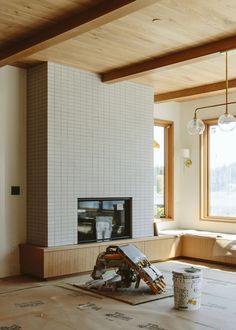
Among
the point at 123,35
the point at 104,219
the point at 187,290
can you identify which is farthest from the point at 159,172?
the point at 187,290

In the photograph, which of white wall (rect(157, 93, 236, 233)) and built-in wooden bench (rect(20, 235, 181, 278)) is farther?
white wall (rect(157, 93, 236, 233))

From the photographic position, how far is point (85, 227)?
620cm

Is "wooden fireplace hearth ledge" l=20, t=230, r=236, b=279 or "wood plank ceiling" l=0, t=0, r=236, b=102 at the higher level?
"wood plank ceiling" l=0, t=0, r=236, b=102

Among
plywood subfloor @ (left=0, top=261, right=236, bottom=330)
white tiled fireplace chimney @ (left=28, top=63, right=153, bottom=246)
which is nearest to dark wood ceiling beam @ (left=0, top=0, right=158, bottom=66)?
white tiled fireplace chimney @ (left=28, top=63, right=153, bottom=246)

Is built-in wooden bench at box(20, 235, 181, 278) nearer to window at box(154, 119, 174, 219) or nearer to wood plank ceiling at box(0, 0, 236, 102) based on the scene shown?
window at box(154, 119, 174, 219)

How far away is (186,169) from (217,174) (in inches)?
25.5

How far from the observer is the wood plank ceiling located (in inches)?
153

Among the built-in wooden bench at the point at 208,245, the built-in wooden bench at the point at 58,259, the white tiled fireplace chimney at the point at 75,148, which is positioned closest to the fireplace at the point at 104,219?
the white tiled fireplace chimney at the point at 75,148

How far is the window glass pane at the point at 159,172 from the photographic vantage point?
26.6 feet

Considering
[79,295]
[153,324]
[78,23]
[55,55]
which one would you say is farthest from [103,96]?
[153,324]

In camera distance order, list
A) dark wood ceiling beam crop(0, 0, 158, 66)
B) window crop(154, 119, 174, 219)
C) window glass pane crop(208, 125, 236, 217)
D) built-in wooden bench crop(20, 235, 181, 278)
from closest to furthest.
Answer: dark wood ceiling beam crop(0, 0, 158, 66) < built-in wooden bench crop(20, 235, 181, 278) < window glass pane crop(208, 125, 236, 217) < window crop(154, 119, 174, 219)

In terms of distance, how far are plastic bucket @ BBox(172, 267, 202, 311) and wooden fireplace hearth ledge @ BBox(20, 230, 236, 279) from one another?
182 centimetres

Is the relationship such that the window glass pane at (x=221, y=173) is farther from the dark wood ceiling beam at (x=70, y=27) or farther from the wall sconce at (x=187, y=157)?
the dark wood ceiling beam at (x=70, y=27)

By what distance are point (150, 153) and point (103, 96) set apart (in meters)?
1.26
